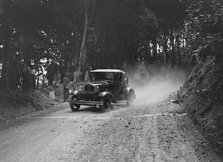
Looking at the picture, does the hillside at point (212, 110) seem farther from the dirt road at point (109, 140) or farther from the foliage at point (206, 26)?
the foliage at point (206, 26)

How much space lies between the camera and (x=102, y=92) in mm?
16578

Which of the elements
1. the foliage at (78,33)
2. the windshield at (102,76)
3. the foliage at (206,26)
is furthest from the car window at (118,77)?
the foliage at (206,26)

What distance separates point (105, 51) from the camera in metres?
37.4

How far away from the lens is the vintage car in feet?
53.8

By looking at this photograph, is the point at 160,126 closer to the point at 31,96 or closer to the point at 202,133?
A: the point at 202,133

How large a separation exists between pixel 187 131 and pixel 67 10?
65.5ft

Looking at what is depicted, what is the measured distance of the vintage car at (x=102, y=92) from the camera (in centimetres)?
1641

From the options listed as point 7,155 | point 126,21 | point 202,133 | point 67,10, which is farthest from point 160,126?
point 126,21

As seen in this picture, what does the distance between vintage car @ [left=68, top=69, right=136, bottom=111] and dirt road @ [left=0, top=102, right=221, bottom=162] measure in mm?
2489

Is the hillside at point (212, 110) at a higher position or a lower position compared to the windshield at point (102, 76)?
lower

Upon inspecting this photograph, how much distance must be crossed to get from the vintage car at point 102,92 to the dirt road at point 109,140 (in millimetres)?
2489

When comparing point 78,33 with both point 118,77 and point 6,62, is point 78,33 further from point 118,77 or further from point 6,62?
point 6,62

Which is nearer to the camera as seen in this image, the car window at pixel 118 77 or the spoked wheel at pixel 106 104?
the spoked wheel at pixel 106 104

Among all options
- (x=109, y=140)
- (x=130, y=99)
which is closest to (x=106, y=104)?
(x=130, y=99)
